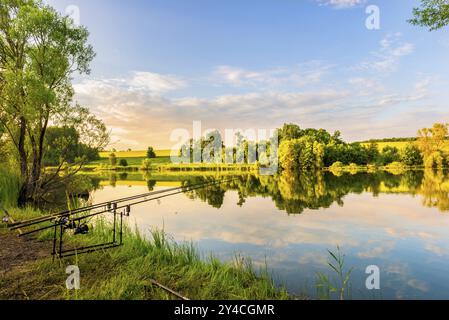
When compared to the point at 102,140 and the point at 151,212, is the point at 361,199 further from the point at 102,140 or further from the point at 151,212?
the point at 102,140

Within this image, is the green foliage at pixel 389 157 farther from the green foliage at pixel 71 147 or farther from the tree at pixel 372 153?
the green foliage at pixel 71 147

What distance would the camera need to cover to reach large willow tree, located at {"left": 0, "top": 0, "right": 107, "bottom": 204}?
13.3 metres

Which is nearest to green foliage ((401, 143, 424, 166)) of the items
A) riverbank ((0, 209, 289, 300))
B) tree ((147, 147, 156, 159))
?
riverbank ((0, 209, 289, 300))

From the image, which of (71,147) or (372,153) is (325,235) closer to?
(71,147)

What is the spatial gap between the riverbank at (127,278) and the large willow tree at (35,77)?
28.1 feet

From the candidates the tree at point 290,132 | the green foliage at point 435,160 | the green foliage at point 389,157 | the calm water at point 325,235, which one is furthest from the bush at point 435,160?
the calm water at point 325,235

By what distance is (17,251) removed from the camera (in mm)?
6629

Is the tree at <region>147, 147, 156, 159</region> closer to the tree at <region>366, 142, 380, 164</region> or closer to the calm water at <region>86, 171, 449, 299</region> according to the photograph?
the tree at <region>366, 142, 380, 164</region>

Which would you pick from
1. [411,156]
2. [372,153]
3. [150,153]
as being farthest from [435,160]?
[150,153]

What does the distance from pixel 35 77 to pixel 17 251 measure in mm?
10160

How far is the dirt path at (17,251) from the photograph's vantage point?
230 inches
